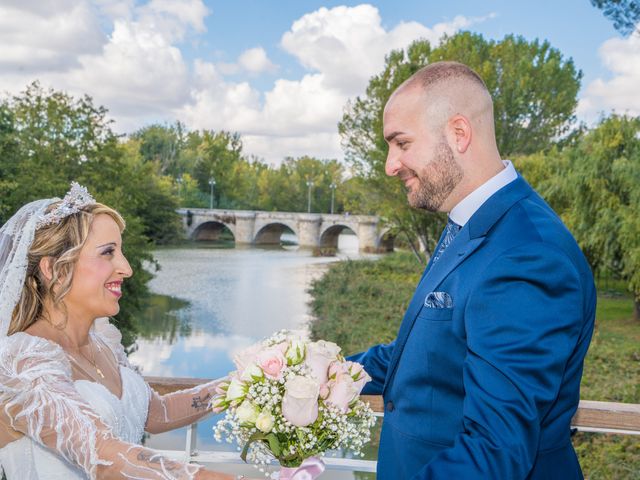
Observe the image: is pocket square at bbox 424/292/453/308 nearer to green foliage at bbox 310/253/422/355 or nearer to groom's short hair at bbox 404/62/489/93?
groom's short hair at bbox 404/62/489/93

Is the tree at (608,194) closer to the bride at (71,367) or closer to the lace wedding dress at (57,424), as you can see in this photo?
the bride at (71,367)

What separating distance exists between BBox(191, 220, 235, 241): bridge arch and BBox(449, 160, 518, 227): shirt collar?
48.9 meters

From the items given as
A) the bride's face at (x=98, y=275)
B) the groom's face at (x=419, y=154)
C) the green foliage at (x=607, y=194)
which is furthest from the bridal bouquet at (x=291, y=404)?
the green foliage at (x=607, y=194)

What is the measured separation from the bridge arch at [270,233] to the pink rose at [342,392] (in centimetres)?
4690

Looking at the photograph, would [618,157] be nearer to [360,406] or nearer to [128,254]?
[128,254]

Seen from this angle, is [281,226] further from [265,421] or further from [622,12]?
[265,421]

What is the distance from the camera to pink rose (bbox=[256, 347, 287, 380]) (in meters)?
1.72

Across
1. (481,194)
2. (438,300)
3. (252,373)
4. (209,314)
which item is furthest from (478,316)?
(209,314)

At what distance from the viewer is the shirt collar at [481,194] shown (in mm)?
1735

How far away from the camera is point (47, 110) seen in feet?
56.9

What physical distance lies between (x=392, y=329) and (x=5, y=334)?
43.3ft

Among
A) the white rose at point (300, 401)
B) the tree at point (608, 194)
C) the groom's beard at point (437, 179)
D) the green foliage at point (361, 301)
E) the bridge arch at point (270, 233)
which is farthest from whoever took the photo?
the bridge arch at point (270, 233)

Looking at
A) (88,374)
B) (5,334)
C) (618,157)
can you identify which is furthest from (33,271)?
(618,157)

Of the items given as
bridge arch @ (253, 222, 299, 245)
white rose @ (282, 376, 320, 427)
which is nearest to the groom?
white rose @ (282, 376, 320, 427)
